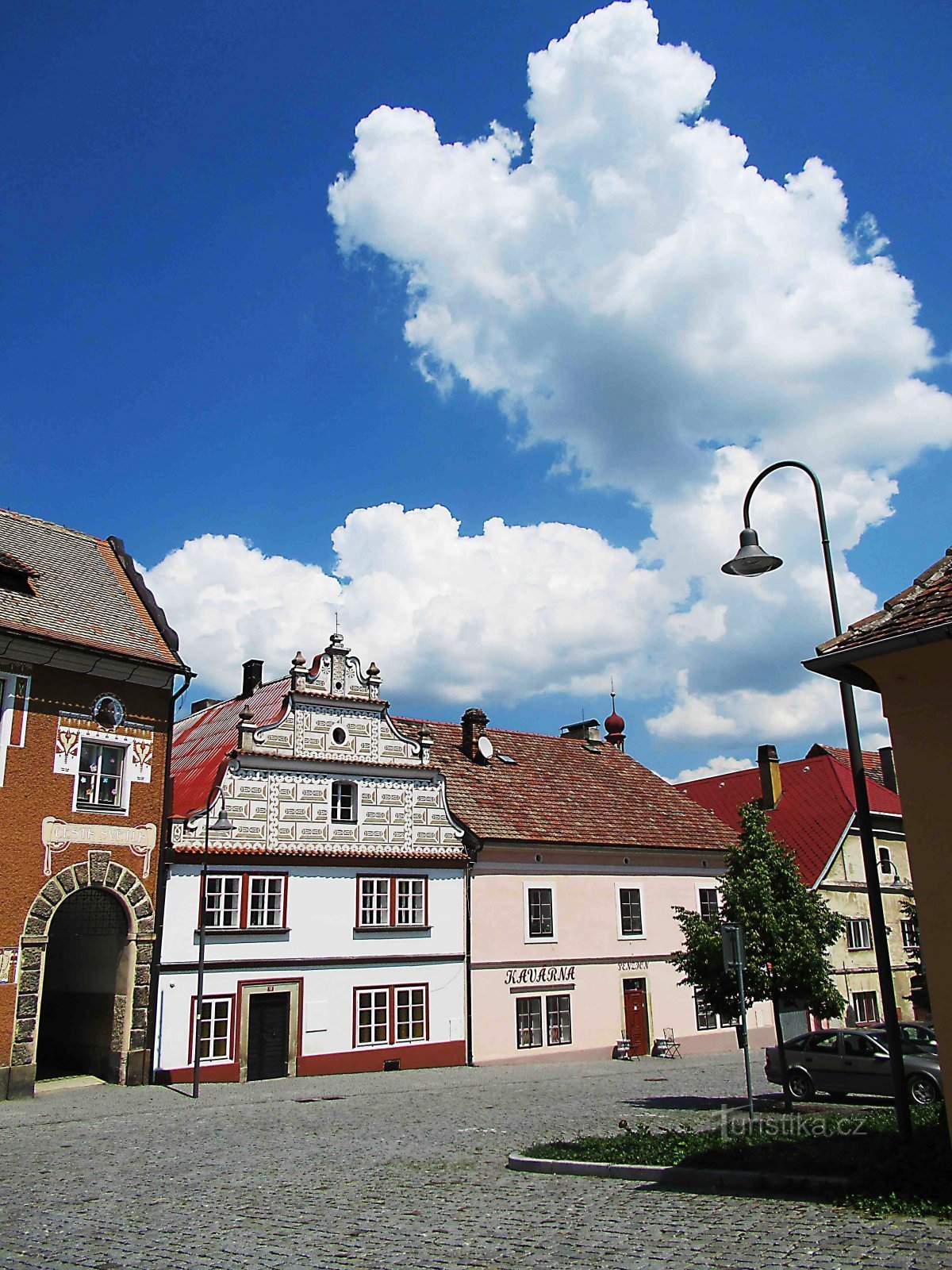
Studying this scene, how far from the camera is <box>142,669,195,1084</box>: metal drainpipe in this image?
918 inches

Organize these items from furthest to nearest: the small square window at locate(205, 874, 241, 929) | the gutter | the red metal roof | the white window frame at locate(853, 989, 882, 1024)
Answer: the white window frame at locate(853, 989, 882, 1024), the red metal roof, the small square window at locate(205, 874, 241, 929), the gutter

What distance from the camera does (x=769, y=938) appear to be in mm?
20844

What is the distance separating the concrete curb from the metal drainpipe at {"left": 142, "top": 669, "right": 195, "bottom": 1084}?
14.1m

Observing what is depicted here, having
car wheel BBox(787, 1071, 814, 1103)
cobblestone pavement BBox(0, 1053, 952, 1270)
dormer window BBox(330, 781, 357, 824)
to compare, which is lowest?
car wheel BBox(787, 1071, 814, 1103)

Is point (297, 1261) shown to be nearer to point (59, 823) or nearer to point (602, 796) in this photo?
point (59, 823)

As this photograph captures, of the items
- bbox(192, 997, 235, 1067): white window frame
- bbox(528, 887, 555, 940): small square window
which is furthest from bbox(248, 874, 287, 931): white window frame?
bbox(528, 887, 555, 940): small square window

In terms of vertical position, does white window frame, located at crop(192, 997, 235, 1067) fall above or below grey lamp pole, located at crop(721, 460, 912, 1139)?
below

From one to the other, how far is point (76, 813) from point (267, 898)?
586 centimetres

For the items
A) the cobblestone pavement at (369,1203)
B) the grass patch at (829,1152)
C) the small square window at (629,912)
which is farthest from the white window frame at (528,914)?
the grass patch at (829,1152)

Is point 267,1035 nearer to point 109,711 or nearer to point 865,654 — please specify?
point 109,711

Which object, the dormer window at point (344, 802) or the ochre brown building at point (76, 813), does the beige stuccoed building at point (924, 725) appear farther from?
the dormer window at point (344, 802)

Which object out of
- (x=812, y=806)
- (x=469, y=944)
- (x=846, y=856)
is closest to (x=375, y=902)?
(x=469, y=944)

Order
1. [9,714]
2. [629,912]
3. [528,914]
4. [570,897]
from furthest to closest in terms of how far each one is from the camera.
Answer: [629,912]
[570,897]
[528,914]
[9,714]

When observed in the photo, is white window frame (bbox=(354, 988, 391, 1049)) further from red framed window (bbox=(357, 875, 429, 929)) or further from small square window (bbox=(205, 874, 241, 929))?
small square window (bbox=(205, 874, 241, 929))
